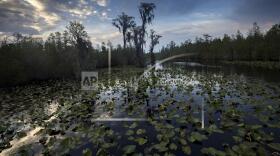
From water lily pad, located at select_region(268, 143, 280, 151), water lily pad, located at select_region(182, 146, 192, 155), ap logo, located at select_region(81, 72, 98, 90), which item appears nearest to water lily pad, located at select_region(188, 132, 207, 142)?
water lily pad, located at select_region(182, 146, 192, 155)

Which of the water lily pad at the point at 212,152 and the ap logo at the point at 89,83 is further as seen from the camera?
the ap logo at the point at 89,83

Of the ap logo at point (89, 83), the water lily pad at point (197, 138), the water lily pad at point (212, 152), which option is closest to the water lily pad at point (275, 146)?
the water lily pad at point (212, 152)

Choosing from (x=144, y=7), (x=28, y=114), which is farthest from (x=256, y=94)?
(x=144, y=7)

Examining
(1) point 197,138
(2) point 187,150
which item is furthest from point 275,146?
(2) point 187,150

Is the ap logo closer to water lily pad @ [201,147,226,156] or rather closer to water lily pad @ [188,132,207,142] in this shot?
water lily pad @ [188,132,207,142]

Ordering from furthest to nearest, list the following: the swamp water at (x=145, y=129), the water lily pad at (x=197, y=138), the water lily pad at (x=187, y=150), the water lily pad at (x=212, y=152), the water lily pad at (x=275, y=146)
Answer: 1. the water lily pad at (x=197, y=138)
2. the swamp water at (x=145, y=129)
3. the water lily pad at (x=187, y=150)
4. the water lily pad at (x=275, y=146)
5. the water lily pad at (x=212, y=152)

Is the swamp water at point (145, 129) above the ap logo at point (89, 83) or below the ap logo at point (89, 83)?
below

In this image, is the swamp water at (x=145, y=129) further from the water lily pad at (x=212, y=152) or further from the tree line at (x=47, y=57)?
the tree line at (x=47, y=57)

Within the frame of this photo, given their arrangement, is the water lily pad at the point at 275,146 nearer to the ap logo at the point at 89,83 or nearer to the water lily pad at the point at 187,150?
the water lily pad at the point at 187,150

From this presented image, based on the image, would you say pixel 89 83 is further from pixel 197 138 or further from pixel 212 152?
pixel 212 152

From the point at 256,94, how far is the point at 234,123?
694 cm

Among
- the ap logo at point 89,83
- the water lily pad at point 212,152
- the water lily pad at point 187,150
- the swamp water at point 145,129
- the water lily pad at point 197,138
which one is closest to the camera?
the water lily pad at point 212,152

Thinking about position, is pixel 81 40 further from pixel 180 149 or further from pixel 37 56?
pixel 180 149

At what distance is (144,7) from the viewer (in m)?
39.6
